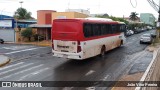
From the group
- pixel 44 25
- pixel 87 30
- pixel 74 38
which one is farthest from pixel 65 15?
pixel 74 38

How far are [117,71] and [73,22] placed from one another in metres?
4.52

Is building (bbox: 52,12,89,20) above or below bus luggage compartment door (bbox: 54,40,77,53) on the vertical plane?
above

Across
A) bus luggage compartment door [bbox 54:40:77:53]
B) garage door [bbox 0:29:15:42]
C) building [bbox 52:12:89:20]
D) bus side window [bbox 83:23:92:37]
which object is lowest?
garage door [bbox 0:29:15:42]

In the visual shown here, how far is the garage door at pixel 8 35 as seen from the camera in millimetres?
39406

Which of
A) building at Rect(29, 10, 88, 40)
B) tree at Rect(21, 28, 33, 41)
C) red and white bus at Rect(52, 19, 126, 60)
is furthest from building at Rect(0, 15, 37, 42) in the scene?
red and white bus at Rect(52, 19, 126, 60)

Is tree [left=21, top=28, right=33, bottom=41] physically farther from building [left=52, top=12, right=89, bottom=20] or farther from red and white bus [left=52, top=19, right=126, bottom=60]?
red and white bus [left=52, top=19, right=126, bottom=60]

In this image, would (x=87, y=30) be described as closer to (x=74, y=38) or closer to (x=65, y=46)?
(x=74, y=38)

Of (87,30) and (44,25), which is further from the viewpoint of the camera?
(44,25)

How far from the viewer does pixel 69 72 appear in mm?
15375

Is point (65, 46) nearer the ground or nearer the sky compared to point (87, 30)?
nearer the ground

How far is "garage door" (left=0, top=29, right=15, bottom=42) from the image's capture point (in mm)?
39406

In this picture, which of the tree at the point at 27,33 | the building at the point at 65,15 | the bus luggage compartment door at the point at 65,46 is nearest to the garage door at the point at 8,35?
the tree at the point at 27,33

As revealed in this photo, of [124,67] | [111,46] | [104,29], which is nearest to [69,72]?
[124,67]

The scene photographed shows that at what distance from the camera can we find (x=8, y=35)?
39719 millimetres
